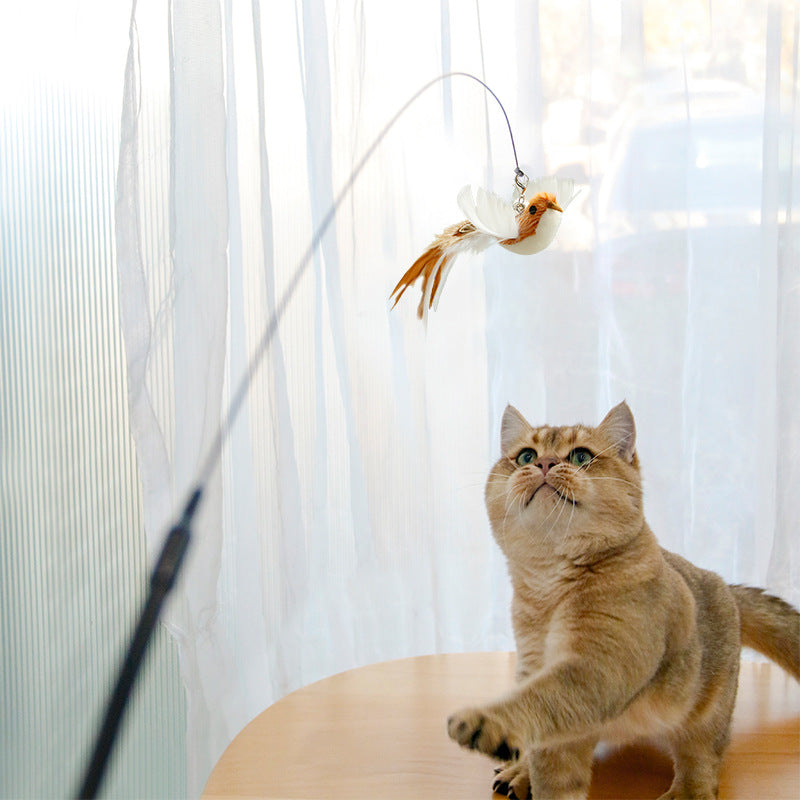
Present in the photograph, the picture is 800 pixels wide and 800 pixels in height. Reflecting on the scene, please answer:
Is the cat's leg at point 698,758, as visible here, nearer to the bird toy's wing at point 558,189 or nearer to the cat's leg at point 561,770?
the cat's leg at point 561,770

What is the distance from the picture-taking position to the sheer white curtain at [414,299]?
126 cm

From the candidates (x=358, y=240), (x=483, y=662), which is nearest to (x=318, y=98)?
(x=358, y=240)

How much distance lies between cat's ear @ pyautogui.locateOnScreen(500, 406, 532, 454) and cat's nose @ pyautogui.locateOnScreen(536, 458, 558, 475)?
0.20 feet

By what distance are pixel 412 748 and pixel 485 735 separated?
334 mm

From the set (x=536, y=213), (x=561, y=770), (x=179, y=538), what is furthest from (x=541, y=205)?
(x=179, y=538)

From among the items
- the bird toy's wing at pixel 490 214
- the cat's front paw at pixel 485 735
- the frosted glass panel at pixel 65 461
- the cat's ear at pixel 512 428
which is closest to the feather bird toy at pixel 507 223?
the bird toy's wing at pixel 490 214

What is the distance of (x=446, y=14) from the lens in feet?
4.20

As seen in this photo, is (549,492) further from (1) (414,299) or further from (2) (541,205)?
(1) (414,299)

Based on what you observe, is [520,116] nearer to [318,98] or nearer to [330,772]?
[318,98]

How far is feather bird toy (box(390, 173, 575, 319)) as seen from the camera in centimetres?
83

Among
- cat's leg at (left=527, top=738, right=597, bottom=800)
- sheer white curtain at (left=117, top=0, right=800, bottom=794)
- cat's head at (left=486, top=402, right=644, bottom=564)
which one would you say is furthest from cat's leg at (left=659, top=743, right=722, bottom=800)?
sheer white curtain at (left=117, top=0, right=800, bottom=794)

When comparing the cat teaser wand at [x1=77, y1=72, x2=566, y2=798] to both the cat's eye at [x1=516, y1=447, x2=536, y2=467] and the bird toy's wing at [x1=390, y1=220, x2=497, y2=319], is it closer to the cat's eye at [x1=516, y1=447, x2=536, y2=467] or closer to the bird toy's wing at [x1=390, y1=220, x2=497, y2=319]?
the bird toy's wing at [x1=390, y1=220, x2=497, y2=319]

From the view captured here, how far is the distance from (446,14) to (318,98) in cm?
23

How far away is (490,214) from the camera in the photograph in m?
0.84
